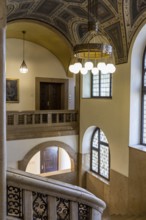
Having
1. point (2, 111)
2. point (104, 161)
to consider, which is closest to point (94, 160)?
point (104, 161)

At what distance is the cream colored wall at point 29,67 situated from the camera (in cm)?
913

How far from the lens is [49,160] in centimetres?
1116

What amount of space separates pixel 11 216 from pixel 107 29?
571 cm

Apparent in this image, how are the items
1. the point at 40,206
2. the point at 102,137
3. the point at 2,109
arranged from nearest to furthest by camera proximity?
the point at 2,109 → the point at 40,206 → the point at 102,137

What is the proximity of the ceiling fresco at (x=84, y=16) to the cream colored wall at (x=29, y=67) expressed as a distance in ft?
8.12

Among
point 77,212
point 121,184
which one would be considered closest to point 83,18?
point 121,184

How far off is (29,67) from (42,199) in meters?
8.45

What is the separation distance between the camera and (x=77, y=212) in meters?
1.84

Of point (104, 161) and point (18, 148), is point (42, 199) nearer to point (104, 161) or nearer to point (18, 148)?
point (18, 148)

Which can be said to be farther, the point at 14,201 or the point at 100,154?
the point at 100,154

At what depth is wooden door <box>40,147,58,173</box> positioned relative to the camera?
11.0 metres

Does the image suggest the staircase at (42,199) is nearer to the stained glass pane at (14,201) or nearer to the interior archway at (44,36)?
the stained glass pane at (14,201)

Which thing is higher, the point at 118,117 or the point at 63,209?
the point at 118,117

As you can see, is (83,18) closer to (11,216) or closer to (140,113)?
(140,113)
